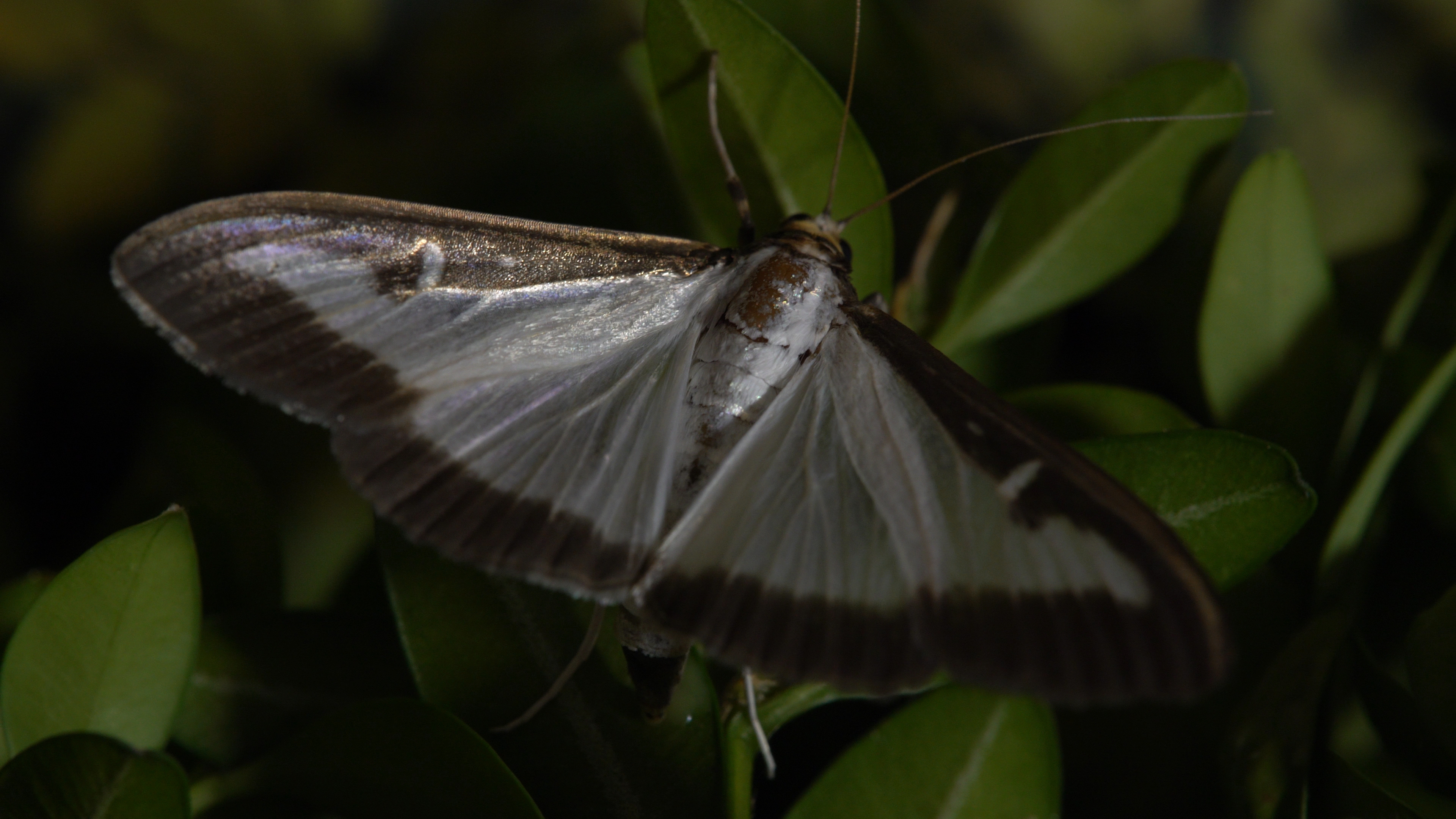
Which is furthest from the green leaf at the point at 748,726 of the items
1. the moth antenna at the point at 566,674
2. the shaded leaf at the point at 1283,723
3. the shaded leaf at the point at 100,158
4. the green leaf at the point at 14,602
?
the shaded leaf at the point at 100,158

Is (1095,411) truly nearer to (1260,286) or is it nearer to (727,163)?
(1260,286)

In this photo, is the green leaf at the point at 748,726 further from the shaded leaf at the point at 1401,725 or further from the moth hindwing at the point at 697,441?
the shaded leaf at the point at 1401,725

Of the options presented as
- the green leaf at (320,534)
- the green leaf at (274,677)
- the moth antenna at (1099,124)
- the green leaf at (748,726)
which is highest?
the moth antenna at (1099,124)

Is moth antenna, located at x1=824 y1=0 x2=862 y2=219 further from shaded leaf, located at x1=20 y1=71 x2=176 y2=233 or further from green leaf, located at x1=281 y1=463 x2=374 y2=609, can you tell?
shaded leaf, located at x1=20 y1=71 x2=176 y2=233

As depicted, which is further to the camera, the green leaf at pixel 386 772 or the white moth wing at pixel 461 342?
the white moth wing at pixel 461 342

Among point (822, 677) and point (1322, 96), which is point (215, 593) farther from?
point (1322, 96)

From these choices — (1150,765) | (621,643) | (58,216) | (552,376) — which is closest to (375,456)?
(552,376)
